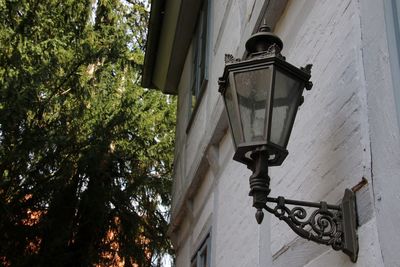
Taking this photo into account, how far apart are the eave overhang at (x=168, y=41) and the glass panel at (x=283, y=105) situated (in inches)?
223

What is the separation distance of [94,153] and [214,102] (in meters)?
4.48

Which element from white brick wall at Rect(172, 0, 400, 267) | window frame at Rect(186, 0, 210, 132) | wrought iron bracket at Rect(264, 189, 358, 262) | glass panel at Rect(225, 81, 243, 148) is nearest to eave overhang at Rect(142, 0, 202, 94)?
window frame at Rect(186, 0, 210, 132)

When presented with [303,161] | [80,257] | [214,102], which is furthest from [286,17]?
[80,257]

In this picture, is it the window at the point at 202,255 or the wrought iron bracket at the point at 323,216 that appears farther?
the window at the point at 202,255

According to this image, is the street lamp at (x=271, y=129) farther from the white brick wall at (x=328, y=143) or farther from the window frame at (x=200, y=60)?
the window frame at (x=200, y=60)

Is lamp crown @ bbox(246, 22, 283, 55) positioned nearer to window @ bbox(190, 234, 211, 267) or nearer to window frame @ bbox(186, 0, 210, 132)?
window @ bbox(190, 234, 211, 267)

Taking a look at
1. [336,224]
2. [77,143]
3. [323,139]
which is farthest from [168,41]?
[336,224]

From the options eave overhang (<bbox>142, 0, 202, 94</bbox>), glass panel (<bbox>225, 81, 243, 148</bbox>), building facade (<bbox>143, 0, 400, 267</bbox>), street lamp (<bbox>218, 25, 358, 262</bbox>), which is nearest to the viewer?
building facade (<bbox>143, 0, 400, 267</bbox>)

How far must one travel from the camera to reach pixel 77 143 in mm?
10102

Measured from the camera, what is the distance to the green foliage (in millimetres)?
8911

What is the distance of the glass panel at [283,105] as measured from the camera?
2.53 metres

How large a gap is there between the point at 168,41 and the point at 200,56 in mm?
2085

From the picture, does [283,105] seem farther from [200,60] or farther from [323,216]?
[200,60]

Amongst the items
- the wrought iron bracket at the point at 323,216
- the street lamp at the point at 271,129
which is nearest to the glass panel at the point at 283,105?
the street lamp at the point at 271,129
